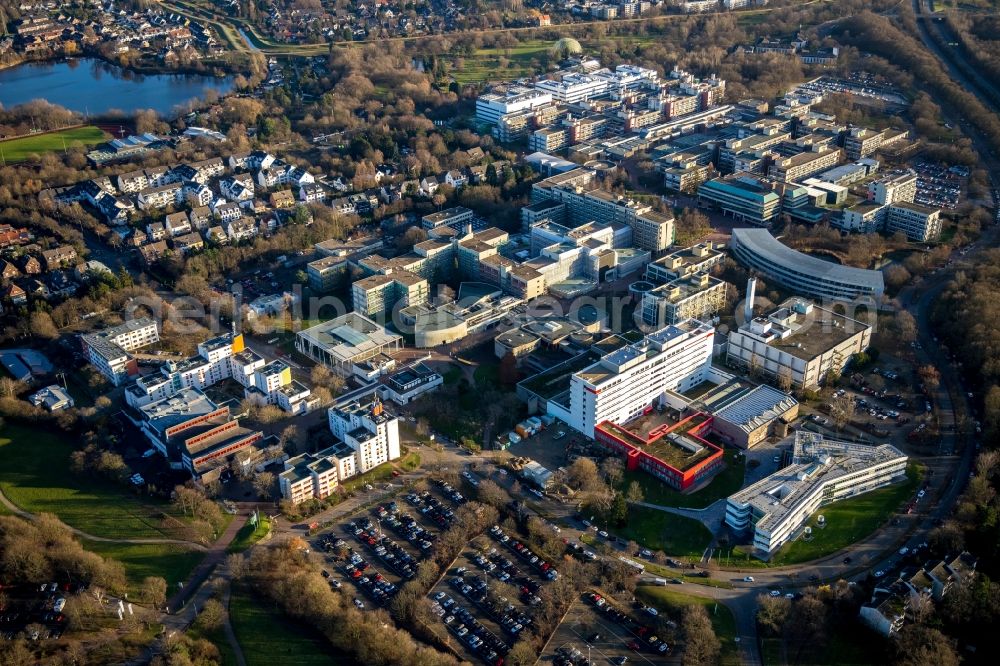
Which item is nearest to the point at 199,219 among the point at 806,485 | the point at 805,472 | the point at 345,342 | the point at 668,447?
the point at 345,342

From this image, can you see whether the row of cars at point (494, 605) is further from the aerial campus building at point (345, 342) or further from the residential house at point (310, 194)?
the residential house at point (310, 194)

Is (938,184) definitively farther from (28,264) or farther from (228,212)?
(28,264)

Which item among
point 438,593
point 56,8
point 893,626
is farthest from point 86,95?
point 893,626

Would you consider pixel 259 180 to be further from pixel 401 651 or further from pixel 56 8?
pixel 56 8

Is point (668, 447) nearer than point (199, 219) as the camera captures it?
Yes

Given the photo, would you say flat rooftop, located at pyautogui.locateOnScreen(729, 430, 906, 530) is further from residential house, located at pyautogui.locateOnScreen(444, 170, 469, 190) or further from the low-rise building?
residential house, located at pyautogui.locateOnScreen(444, 170, 469, 190)

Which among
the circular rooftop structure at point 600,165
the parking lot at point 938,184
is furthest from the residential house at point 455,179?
the parking lot at point 938,184
